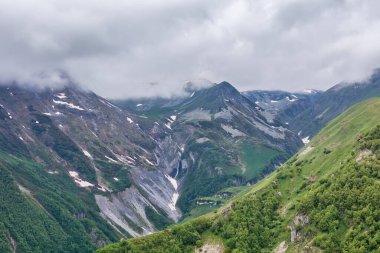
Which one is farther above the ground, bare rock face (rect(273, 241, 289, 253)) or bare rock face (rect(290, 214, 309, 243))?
bare rock face (rect(290, 214, 309, 243))

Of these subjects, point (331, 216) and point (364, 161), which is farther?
point (364, 161)

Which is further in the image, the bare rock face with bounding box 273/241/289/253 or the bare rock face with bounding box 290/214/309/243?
the bare rock face with bounding box 273/241/289/253

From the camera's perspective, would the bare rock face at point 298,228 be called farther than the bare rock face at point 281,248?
No

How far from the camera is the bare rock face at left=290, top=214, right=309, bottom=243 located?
190m

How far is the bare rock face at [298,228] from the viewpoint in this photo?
189750 millimetres

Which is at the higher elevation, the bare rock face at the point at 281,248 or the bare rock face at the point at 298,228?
the bare rock face at the point at 298,228

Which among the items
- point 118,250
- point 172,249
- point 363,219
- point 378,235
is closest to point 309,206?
point 363,219

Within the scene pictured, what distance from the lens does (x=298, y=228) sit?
19238 centimetres

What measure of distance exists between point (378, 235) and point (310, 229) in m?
31.1

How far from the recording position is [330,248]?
170000 millimetres

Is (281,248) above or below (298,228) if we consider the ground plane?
below

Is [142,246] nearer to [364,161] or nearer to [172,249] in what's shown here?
[172,249]

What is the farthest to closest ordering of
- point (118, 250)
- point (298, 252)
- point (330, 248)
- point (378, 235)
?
point (118, 250)
point (298, 252)
point (330, 248)
point (378, 235)

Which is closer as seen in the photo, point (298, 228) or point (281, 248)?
point (281, 248)
